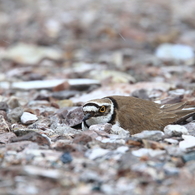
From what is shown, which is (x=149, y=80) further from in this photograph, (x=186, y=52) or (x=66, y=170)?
(x=66, y=170)

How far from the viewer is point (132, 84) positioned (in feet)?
26.6

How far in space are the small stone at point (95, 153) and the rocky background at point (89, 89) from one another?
0.01 metres

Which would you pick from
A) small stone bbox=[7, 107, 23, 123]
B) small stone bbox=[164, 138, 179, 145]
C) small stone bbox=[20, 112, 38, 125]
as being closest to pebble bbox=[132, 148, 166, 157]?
small stone bbox=[164, 138, 179, 145]

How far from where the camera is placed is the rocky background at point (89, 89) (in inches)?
143

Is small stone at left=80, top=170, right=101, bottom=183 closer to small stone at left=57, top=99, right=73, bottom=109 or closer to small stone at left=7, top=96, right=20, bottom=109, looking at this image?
small stone at left=57, top=99, right=73, bottom=109

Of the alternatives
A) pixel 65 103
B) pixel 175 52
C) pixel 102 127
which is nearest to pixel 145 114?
pixel 102 127

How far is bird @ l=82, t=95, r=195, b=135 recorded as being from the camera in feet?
18.2

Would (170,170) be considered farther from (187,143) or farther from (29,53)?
(29,53)

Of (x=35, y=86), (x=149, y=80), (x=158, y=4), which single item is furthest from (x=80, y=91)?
(x=158, y=4)

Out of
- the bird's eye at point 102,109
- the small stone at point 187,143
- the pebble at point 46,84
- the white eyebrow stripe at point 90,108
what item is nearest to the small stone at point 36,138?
the white eyebrow stripe at point 90,108

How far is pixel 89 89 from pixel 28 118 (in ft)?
7.59

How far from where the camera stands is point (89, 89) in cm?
804

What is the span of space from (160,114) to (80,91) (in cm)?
265

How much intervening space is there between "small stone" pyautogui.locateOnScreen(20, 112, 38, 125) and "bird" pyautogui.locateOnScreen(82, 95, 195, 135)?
0.71m
